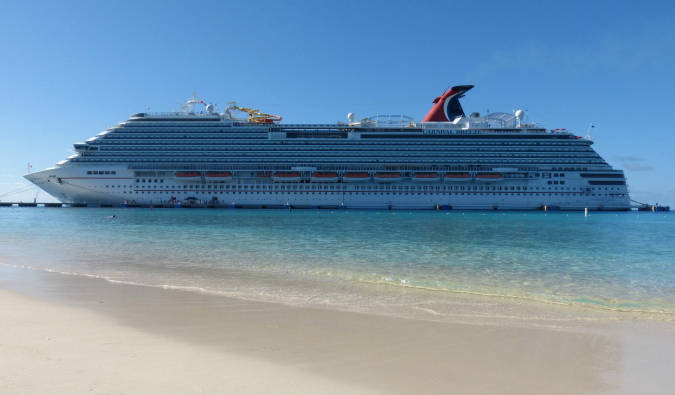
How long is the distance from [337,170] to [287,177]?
22.0 ft

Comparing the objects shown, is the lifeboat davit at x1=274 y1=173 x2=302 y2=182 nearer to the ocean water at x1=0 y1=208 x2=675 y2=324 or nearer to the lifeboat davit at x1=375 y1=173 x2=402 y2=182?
the lifeboat davit at x1=375 y1=173 x2=402 y2=182

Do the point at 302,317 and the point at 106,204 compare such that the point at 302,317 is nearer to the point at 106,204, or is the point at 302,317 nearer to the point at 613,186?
the point at 106,204

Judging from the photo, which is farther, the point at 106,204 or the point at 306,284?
the point at 106,204

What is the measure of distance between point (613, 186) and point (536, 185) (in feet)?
33.4

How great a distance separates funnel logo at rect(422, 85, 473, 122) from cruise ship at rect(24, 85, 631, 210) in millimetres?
4474

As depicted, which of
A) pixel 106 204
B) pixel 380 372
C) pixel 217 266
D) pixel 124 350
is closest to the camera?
pixel 380 372

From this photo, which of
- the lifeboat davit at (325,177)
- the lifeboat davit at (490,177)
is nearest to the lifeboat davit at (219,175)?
the lifeboat davit at (325,177)

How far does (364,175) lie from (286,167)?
10.4 metres

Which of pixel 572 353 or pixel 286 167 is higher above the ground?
pixel 286 167

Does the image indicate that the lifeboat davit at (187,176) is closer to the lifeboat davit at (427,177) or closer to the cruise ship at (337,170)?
the cruise ship at (337,170)

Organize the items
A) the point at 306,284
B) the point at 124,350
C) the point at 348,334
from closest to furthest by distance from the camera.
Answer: the point at 124,350, the point at 348,334, the point at 306,284

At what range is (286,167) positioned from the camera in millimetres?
53125

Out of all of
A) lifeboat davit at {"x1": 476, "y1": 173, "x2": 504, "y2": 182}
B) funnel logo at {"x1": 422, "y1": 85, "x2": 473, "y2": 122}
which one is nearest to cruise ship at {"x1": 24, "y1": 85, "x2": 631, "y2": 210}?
lifeboat davit at {"x1": 476, "y1": 173, "x2": 504, "y2": 182}

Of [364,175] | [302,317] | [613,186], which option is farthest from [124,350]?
[613,186]
